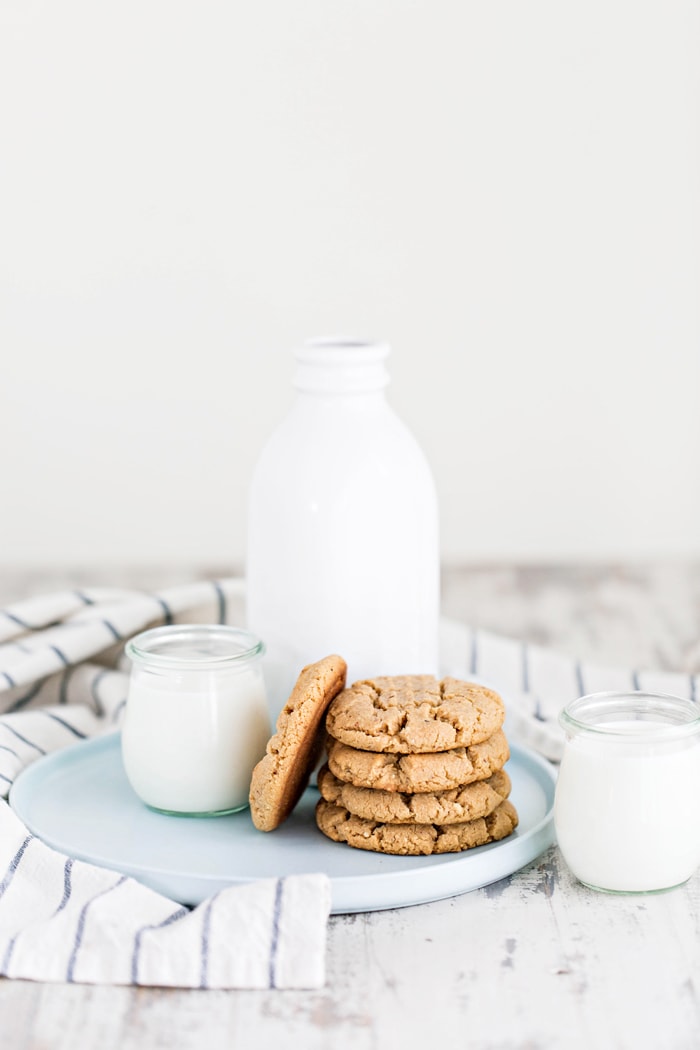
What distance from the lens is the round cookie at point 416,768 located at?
3.03 ft

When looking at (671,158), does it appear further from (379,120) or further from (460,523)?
(460,523)

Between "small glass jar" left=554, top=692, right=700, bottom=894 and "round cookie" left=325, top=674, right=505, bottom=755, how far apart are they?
7cm

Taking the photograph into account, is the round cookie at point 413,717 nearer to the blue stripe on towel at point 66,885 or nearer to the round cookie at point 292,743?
the round cookie at point 292,743

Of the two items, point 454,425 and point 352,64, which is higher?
point 352,64

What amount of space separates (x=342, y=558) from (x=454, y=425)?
4.44ft

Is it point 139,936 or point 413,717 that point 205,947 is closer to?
point 139,936

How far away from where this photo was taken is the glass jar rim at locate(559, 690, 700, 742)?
94cm

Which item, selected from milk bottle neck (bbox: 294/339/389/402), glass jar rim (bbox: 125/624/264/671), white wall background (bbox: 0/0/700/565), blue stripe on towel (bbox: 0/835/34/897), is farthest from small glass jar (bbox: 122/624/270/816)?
white wall background (bbox: 0/0/700/565)

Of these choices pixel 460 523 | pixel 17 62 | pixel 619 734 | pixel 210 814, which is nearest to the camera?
pixel 619 734

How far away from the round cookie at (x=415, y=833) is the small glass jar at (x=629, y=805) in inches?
2.0

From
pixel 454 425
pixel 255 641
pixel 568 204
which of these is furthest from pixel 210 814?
pixel 568 204

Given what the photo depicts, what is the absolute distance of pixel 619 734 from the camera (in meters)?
0.93

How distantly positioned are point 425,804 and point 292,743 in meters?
0.11

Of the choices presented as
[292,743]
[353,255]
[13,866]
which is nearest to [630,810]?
[292,743]
